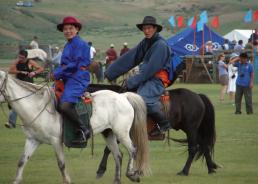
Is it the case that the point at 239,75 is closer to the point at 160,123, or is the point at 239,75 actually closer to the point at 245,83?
the point at 245,83

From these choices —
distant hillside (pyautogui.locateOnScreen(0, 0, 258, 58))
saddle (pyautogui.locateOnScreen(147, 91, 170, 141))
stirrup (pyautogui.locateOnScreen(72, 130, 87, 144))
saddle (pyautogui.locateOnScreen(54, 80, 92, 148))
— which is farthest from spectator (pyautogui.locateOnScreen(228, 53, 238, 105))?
distant hillside (pyautogui.locateOnScreen(0, 0, 258, 58))

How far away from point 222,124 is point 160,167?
785cm

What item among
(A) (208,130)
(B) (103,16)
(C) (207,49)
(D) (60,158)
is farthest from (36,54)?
(B) (103,16)

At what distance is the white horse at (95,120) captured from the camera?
41.2 ft

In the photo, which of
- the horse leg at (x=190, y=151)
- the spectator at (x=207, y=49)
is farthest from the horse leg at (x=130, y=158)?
the spectator at (x=207, y=49)

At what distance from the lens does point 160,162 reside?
15.5 metres

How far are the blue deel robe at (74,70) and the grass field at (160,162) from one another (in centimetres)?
140

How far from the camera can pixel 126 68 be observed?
14.6 metres

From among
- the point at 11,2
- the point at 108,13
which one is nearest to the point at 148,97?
the point at 11,2

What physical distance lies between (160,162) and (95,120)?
2.83 meters

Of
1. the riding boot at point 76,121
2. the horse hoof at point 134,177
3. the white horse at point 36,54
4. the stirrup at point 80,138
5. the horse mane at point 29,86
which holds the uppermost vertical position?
the horse mane at point 29,86

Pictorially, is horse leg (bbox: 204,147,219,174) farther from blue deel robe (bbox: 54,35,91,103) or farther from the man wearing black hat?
blue deel robe (bbox: 54,35,91,103)

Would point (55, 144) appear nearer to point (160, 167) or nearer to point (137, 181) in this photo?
point (137, 181)

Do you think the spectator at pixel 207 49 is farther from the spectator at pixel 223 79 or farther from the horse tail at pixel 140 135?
the horse tail at pixel 140 135
